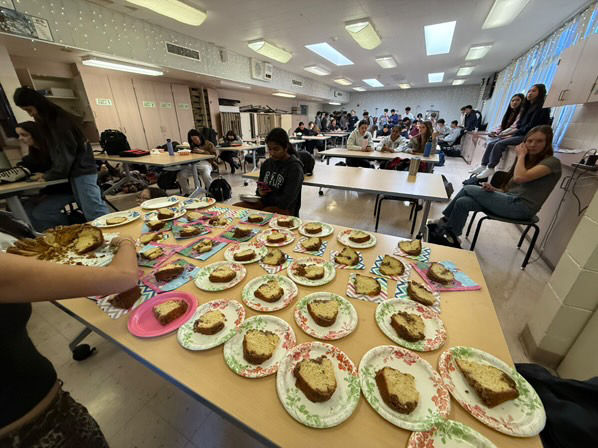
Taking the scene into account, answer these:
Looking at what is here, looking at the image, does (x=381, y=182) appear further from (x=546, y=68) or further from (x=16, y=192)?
Result: (x=546, y=68)

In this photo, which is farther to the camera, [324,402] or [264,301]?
[264,301]

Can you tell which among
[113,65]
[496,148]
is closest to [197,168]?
[113,65]

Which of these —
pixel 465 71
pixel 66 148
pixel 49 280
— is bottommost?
pixel 49 280

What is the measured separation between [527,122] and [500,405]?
505 centimetres

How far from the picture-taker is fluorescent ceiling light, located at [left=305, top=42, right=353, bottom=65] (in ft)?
19.0

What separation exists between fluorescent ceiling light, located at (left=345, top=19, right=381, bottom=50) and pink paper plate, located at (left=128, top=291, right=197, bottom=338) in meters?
5.34

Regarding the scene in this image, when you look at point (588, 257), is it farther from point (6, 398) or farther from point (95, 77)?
point (95, 77)

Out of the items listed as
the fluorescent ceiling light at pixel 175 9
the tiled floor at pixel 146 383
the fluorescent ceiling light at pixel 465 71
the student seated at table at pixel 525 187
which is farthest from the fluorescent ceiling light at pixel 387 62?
the tiled floor at pixel 146 383

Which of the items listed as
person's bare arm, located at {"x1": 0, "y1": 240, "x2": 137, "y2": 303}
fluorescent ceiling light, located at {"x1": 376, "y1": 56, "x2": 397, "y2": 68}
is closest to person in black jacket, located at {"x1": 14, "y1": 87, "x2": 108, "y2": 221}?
person's bare arm, located at {"x1": 0, "y1": 240, "x2": 137, "y2": 303}

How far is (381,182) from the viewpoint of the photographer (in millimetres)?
2678

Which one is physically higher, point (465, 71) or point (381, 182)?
point (465, 71)

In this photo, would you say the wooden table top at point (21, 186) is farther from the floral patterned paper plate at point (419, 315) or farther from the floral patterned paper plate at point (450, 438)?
the floral patterned paper plate at point (450, 438)

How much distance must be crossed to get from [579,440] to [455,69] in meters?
11.1

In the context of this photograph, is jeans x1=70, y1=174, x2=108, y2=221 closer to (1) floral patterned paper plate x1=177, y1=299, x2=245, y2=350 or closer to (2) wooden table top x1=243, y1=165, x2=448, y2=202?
(2) wooden table top x1=243, y1=165, x2=448, y2=202
